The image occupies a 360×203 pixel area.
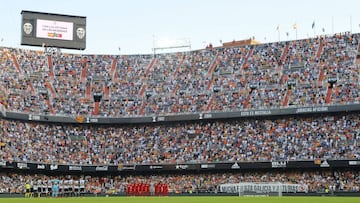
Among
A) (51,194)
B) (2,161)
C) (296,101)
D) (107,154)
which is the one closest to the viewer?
(51,194)

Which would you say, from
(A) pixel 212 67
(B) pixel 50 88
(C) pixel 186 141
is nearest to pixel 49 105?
(B) pixel 50 88

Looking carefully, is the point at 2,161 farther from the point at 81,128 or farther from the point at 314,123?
the point at 314,123

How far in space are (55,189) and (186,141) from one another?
20.9 m

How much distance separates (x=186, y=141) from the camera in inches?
2913

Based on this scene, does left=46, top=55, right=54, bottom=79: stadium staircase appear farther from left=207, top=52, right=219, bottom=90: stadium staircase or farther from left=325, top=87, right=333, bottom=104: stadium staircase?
left=325, top=87, right=333, bottom=104: stadium staircase

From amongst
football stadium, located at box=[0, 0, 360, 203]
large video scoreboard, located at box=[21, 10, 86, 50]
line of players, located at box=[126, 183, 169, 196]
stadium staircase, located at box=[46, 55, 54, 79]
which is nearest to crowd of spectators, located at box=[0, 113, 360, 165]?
football stadium, located at box=[0, 0, 360, 203]

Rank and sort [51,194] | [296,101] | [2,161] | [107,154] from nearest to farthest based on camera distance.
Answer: [51,194] < [2,161] < [296,101] < [107,154]

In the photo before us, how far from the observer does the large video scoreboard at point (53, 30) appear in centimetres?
8181

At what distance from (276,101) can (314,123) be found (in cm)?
547

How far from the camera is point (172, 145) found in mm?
74000

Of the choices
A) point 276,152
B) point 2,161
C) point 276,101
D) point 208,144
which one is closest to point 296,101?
point 276,101

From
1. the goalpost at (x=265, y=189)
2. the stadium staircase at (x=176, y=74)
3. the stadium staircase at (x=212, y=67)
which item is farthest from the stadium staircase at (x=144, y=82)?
the goalpost at (x=265, y=189)

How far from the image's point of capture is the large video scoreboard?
81.8 m

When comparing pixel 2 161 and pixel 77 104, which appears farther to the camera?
pixel 77 104
